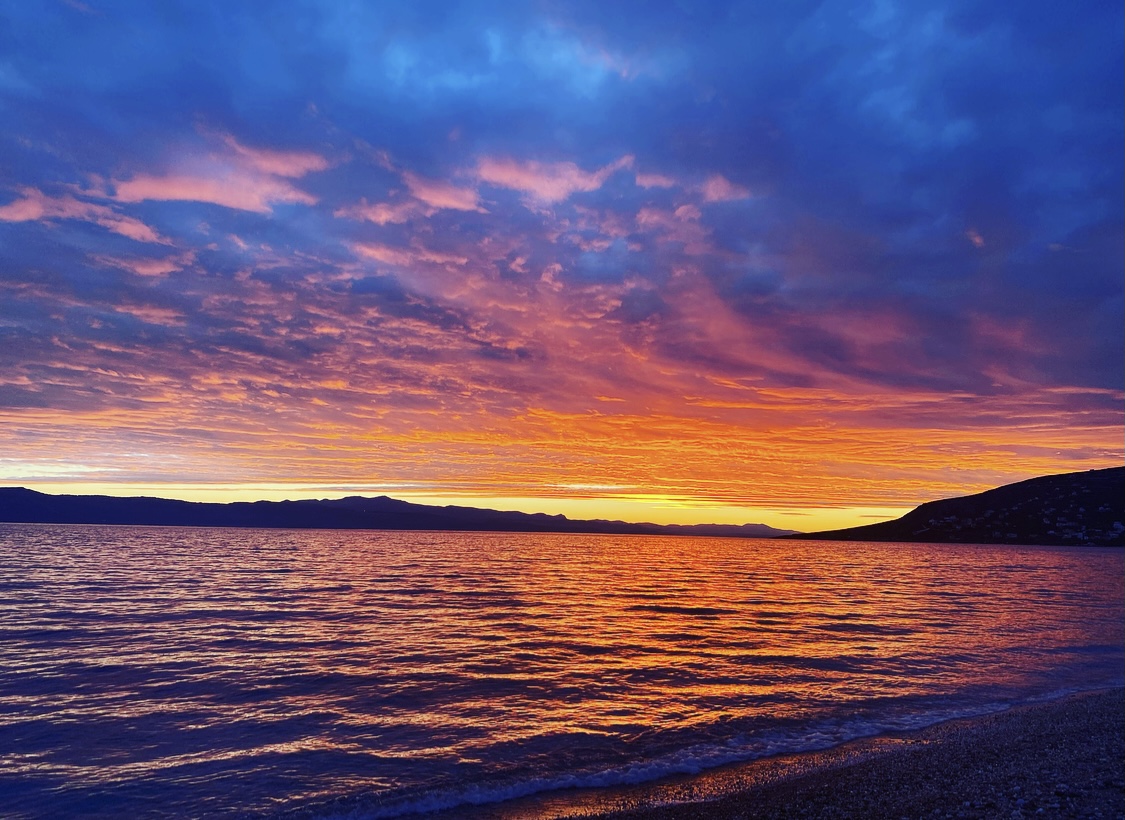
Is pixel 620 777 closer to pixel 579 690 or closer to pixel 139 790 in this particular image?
pixel 579 690

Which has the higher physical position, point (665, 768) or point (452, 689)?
point (665, 768)

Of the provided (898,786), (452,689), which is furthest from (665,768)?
(452,689)

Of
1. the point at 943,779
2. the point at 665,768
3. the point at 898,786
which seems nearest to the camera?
the point at 898,786

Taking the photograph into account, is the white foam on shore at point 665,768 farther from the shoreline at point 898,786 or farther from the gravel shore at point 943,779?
the gravel shore at point 943,779

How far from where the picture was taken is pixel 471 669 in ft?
75.1

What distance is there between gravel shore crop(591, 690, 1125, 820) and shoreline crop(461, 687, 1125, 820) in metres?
0.02

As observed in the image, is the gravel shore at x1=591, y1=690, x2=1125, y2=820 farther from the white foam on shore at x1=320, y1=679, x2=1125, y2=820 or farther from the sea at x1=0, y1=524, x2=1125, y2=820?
the sea at x1=0, y1=524, x2=1125, y2=820

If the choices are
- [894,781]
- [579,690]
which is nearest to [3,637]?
[579,690]

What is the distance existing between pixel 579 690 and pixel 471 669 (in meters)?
4.73

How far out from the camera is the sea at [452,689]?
43.0ft

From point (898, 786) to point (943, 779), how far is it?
1.17 meters

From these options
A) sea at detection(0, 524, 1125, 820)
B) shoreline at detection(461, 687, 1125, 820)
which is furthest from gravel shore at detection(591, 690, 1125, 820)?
sea at detection(0, 524, 1125, 820)

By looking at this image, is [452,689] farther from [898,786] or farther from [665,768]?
[898,786]

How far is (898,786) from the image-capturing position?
12227 millimetres
